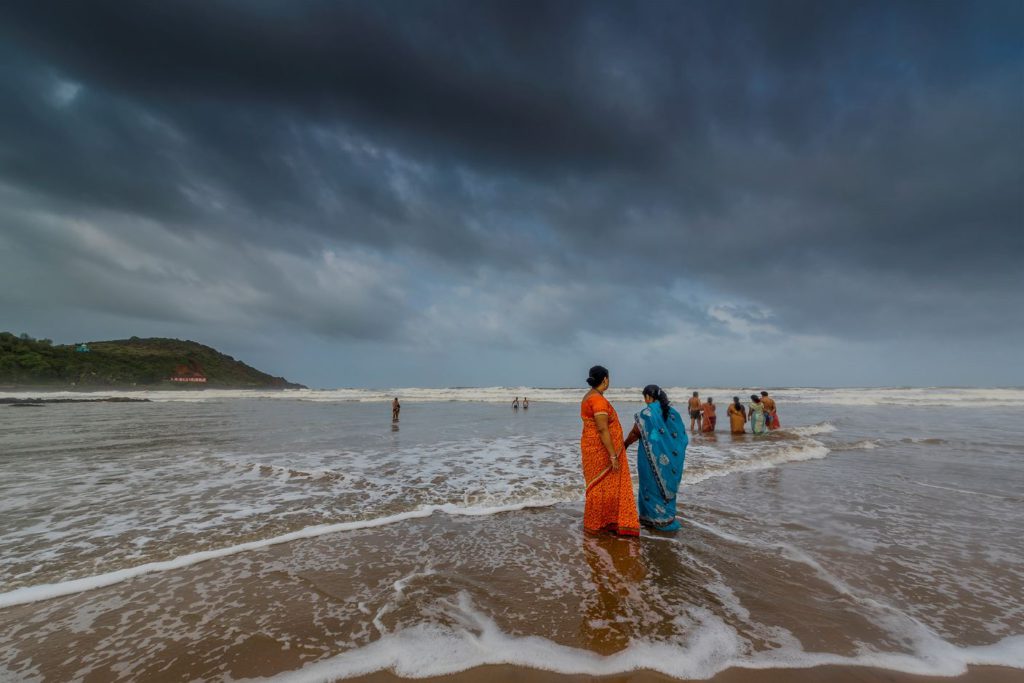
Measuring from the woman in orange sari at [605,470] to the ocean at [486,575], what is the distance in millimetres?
344

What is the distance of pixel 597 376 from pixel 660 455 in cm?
146

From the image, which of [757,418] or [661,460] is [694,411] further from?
[661,460]

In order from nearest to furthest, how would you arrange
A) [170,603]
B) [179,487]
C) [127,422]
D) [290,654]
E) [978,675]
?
[978,675]
[290,654]
[170,603]
[179,487]
[127,422]

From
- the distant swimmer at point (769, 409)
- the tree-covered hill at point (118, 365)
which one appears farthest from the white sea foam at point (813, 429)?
the tree-covered hill at point (118, 365)

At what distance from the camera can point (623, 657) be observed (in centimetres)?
296

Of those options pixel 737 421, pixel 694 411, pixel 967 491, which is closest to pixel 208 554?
pixel 967 491

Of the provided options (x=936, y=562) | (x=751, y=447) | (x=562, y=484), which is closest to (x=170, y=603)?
(x=562, y=484)

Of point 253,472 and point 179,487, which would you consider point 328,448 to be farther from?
point 179,487

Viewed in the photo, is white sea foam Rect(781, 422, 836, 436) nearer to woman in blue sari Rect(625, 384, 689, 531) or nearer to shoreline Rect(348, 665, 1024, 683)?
woman in blue sari Rect(625, 384, 689, 531)

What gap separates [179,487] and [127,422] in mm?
18529

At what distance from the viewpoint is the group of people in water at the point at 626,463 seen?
5.36 metres

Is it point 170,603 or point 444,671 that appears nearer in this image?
point 444,671

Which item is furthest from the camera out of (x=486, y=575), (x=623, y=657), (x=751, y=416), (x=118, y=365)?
(x=118, y=365)

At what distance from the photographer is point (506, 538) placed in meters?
5.54
